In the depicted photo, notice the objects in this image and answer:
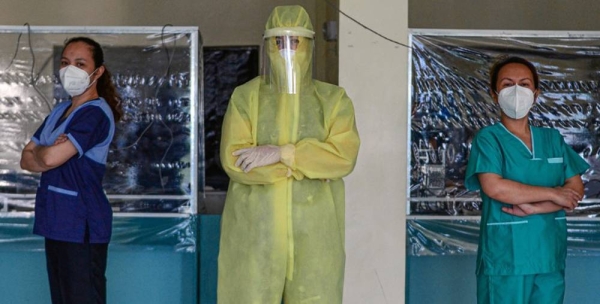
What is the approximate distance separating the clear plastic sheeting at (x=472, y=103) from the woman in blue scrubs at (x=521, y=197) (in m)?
0.73

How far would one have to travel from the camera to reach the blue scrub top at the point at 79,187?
8.82ft

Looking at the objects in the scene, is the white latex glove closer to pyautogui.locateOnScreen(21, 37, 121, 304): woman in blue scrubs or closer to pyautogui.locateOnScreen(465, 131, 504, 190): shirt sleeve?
pyautogui.locateOnScreen(21, 37, 121, 304): woman in blue scrubs

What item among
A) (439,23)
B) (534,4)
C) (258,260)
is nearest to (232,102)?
(258,260)

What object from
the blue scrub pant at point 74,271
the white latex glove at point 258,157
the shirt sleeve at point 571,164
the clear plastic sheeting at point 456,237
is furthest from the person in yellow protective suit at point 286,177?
the clear plastic sheeting at point 456,237

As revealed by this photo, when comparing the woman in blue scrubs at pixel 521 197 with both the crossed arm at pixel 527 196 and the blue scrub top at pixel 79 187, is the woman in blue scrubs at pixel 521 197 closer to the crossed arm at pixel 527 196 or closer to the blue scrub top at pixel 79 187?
the crossed arm at pixel 527 196

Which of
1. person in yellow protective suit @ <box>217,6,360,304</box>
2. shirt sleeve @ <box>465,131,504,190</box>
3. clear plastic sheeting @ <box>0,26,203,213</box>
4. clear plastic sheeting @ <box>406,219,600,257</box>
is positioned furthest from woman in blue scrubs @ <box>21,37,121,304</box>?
clear plastic sheeting @ <box>406,219,600,257</box>

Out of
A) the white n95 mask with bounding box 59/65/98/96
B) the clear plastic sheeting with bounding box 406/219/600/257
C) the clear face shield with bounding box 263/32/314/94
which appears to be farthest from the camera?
the clear plastic sheeting with bounding box 406/219/600/257

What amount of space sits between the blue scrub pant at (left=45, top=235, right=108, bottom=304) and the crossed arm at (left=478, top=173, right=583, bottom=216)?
4.20ft

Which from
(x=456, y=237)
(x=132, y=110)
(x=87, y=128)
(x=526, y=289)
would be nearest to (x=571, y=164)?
(x=526, y=289)

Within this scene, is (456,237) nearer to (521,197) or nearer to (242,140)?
(521,197)

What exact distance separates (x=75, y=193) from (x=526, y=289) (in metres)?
1.47

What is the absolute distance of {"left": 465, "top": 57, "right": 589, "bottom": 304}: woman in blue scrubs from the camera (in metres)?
2.69

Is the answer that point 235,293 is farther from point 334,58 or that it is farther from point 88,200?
point 334,58

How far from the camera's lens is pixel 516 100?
8.98 feet
